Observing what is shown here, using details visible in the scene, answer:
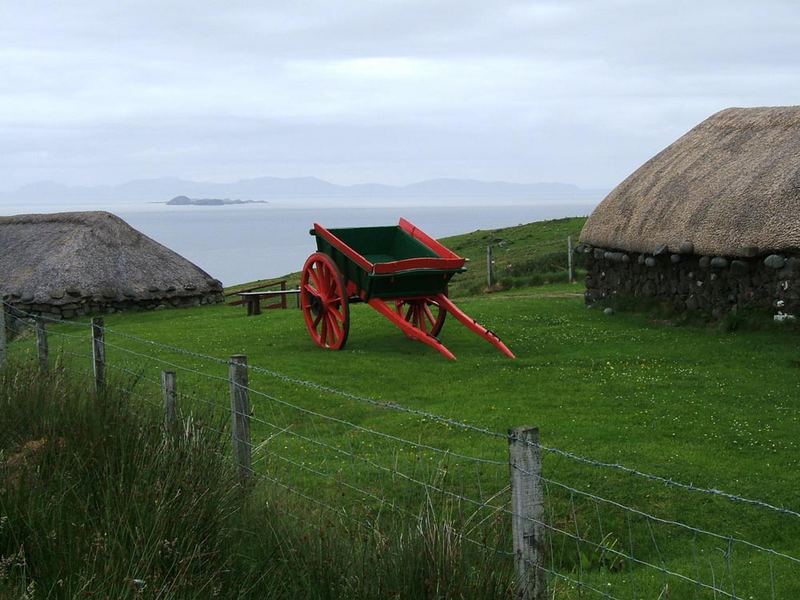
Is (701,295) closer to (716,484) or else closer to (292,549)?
(716,484)

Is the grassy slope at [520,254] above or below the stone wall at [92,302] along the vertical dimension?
above

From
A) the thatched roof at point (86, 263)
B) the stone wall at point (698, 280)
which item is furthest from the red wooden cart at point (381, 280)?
the thatched roof at point (86, 263)

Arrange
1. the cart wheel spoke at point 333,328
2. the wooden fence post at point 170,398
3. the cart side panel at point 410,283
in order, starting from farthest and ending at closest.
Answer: the cart wheel spoke at point 333,328 < the cart side panel at point 410,283 < the wooden fence post at point 170,398

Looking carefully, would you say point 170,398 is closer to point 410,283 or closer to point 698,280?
point 410,283

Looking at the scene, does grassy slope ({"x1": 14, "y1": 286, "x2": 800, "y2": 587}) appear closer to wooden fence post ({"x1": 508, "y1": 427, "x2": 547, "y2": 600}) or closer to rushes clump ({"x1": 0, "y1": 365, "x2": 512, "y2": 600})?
rushes clump ({"x1": 0, "y1": 365, "x2": 512, "y2": 600})

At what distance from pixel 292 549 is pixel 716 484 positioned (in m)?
4.43

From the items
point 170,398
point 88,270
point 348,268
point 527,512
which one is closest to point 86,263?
point 88,270

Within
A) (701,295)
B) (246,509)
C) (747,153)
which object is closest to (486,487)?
(246,509)

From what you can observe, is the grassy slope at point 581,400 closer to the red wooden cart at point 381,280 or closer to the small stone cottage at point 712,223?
the red wooden cart at point 381,280

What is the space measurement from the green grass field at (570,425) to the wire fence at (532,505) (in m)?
0.03

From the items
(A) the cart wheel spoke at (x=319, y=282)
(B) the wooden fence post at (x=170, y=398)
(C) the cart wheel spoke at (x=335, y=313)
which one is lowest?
(C) the cart wheel spoke at (x=335, y=313)

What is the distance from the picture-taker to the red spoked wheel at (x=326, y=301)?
14716mm

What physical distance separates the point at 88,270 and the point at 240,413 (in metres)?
18.9

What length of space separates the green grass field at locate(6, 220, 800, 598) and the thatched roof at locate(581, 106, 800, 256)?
4.56 ft
